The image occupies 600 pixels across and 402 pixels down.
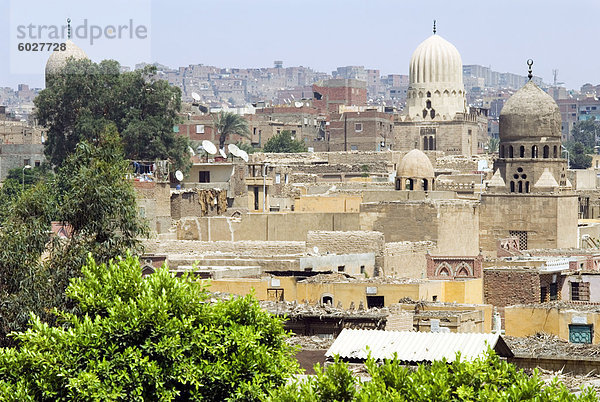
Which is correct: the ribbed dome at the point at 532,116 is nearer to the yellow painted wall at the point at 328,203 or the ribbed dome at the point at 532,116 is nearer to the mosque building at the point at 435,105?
the yellow painted wall at the point at 328,203

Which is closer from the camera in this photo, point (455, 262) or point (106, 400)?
point (106, 400)

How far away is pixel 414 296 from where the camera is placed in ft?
79.8

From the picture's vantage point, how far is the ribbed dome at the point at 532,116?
147ft

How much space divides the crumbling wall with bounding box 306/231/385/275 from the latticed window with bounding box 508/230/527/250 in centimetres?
1158

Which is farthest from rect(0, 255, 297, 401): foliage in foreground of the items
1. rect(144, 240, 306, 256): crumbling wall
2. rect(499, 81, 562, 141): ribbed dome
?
rect(499, 81, 562, 141): ribbed dome

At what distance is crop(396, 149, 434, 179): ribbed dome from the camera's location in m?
44.5

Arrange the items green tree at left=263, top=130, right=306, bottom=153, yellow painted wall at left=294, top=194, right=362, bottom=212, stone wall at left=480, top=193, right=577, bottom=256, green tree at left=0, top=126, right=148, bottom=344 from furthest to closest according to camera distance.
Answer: green tree at left=263, top=130, right=306, bottom=153, stone wall at left=480, top=193, right=577, bottom=256, yellow painted wall at left=294, top=194, right=362, bottom=212, green tree at left=0, top=126, right=148, bottom=344

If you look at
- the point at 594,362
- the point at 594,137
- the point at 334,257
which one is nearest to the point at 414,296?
the point at 334,257

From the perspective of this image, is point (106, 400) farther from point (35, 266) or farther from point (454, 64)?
point (454, 64)

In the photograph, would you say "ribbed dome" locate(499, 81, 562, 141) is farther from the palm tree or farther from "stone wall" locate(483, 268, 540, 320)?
the palm tree

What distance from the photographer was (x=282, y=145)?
76562 millimetres

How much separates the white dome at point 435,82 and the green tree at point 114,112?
78.7ft

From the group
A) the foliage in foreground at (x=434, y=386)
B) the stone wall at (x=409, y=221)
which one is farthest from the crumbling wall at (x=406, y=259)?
the foliage in foreground at (x=434, y=386)

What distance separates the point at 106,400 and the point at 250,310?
1.98 metres
